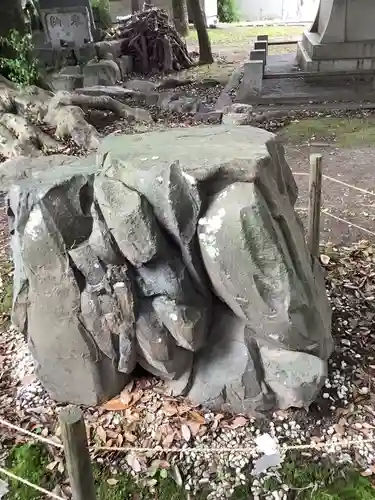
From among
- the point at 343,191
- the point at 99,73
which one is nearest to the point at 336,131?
the point at 343,191

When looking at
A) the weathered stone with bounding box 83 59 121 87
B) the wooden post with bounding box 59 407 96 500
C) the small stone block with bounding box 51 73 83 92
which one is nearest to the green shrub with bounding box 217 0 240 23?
the weathered stone with bounding box 83 59 121 87

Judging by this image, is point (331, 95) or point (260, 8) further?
point (260, 8)

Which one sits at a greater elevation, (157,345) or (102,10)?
(157,345)

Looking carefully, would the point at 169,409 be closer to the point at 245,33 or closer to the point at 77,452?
the point at 77,452

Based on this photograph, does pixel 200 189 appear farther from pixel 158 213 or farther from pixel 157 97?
pixel 157 97

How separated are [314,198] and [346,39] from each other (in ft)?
25.9

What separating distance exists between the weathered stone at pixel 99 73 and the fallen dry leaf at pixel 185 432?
11511 millimetres

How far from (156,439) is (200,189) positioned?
57.4 inches

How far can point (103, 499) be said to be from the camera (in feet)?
10.3

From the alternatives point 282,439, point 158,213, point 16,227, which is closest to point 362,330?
point 282,439

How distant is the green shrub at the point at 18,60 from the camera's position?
31.6 feet

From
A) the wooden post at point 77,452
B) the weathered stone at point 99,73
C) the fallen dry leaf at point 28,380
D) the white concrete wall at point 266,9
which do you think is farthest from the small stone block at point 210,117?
the white concrete wall at point 266,9

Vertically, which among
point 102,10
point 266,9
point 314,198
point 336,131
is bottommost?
point 266,9

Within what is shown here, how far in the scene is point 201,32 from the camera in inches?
643
